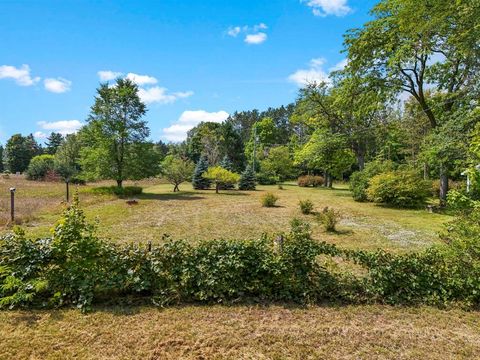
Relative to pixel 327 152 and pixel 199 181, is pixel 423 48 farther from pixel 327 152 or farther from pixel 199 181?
pixel 199 181

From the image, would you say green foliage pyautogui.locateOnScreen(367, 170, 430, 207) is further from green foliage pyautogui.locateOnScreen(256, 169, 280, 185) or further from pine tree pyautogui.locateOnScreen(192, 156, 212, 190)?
green foliage pyautogui.locateOnScreen(256, 169, 280, 185)

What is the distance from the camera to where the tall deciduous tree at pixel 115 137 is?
20.5 metres

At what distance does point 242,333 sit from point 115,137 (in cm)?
1977

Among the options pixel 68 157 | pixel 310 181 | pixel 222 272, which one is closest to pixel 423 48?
pixel 222 272

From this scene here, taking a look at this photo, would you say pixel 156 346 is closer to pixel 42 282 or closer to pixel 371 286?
pixel 42 282

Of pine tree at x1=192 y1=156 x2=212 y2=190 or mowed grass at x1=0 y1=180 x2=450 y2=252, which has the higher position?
pine tree at x1=192 y1=156 x2=212 y2=190

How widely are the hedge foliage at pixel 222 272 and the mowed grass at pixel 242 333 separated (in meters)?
0.27

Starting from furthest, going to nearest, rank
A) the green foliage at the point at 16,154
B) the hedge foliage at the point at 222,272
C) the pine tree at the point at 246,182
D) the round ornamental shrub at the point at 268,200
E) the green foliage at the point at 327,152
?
the green foliage at the point at 16,154
the pine tree at the point at 246,182
the green foliage at the point at 327,152
the round ornamental shrub at the point at 268,200
the hedge foliage at the point at 222,272

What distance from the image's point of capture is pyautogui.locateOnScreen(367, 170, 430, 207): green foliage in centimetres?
1476

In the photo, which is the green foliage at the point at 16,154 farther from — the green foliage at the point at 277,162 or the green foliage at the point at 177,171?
the green foliage at the point at 277,162

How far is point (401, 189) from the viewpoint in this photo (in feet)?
48.3

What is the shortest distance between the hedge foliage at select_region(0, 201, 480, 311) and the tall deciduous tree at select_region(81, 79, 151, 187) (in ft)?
55.8

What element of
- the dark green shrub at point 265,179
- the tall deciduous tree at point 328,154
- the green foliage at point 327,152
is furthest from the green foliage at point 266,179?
the green foliage at point 327,152

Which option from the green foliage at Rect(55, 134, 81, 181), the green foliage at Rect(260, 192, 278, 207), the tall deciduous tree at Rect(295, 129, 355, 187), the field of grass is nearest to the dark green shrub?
the tall deciduous tree at Rect(295, 129, 355, 187)
